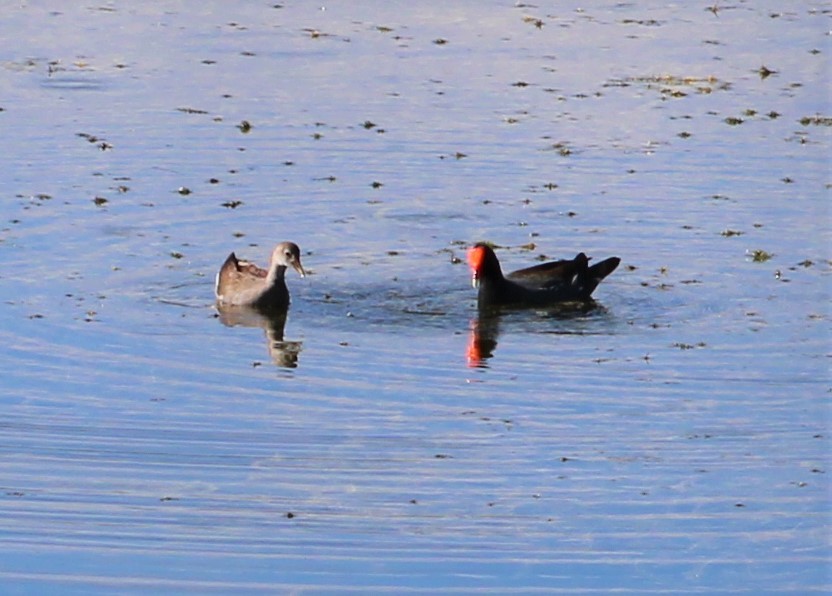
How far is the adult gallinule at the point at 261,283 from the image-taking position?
16734mm

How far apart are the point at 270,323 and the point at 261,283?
461mm

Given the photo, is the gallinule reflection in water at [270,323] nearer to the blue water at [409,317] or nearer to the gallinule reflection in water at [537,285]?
the blue water at [409,317]

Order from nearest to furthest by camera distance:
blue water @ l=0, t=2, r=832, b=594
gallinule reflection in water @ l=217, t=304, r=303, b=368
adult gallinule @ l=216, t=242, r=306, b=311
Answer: blue water @ l=0, t=2, r=832, b=594
gallinule reflection in water @ l=217, t=304, r=303, b=368
adult gallinule @ l=216, t=242, r=306, b=311

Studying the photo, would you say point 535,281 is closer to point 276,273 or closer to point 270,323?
point 276,273

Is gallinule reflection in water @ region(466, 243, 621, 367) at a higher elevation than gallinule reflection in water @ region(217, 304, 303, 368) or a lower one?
higher

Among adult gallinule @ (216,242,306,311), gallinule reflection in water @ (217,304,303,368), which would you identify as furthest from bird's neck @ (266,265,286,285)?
gallinule reflection in water @ (217,304,303,368)

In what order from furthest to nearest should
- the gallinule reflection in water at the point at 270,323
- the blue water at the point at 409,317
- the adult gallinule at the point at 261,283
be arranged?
the adult gallinule at the point at 261,283, the gallinule reflection in water at the point at 270,323, the blue water at the point at 409,317

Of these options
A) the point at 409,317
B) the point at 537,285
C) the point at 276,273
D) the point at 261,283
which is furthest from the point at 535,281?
the point at 261,283

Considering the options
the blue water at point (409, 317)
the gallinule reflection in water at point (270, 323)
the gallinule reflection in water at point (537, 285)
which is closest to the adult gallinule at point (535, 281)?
the gallinule reflection in water at point (537, 285)

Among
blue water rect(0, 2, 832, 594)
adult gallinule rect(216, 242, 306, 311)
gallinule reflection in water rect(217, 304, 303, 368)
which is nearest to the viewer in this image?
blue water rect(0, 2, 832, 594)

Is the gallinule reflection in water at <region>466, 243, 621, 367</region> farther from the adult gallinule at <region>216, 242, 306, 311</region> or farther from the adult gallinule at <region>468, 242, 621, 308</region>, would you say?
the adult gallinule at <region>216, 242, 306, 311</region>

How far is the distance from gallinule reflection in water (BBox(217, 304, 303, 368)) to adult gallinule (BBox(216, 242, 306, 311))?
63 millimetres

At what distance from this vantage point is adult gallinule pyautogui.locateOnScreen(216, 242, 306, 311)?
16.7 m

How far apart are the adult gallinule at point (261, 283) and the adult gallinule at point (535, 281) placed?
1.49 metres
